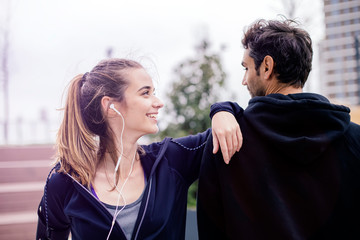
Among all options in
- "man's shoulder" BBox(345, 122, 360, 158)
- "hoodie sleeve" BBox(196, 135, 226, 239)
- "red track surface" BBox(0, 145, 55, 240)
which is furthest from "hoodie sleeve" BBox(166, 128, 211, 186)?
"red track surface" BBox(0, 145, 55, 240)

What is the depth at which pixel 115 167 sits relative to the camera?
1.61m

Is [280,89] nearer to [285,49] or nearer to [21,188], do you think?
[285,49]

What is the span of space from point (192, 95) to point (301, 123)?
160 inches

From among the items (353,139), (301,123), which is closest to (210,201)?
(301,123)

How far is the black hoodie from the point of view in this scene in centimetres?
107

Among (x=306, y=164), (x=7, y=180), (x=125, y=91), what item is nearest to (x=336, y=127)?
(x=306, y=164)

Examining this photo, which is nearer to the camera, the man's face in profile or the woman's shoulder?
the man's face in profile

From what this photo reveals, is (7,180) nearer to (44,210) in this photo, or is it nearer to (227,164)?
(44,210)

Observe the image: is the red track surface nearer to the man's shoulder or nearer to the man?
the man

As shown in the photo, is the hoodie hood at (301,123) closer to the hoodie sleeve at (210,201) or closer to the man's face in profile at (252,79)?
the man's face in profile at (252,79)

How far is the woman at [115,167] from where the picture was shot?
→ 4.49 ft

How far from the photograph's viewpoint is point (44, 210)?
1419 mm

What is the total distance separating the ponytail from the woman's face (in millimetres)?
224

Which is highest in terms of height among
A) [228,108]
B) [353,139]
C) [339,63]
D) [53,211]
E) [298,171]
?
[339,63]
